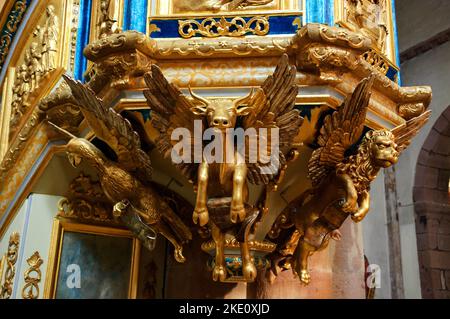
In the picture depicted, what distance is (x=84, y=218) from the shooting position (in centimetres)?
372

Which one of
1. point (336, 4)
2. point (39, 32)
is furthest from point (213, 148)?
point (39, 32)

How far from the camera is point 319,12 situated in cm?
293

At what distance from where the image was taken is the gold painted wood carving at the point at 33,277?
11.5 ft

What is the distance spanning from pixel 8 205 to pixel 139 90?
145 cm

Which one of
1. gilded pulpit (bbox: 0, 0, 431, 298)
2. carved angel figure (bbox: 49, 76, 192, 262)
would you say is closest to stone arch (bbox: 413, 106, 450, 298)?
gilded pulpit (bbox: 0, 0, 431, 298)

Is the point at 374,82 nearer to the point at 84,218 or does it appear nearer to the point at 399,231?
the point at 84,218

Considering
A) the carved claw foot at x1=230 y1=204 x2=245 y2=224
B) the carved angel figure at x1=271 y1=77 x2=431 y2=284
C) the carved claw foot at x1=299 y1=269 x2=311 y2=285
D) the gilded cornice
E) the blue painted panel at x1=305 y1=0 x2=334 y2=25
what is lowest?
the carved claw foot at x1=299 y1=269 x2=311 y2=285

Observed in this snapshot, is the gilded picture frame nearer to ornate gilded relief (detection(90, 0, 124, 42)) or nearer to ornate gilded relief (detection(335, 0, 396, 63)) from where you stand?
ornate gilded relief (detection(90, 0, 124, 42))

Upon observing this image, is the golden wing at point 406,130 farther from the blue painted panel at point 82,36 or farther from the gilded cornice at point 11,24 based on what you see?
the gilded cornice at point 11,24

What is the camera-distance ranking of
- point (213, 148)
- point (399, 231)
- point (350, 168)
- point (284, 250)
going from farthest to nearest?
point (399, 231)
point (284, 250)
point (350, 168)
point (213, 148)

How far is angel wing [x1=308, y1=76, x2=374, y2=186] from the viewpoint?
2.80 meters

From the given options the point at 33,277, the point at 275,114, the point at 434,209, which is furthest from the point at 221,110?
the point at 434,209

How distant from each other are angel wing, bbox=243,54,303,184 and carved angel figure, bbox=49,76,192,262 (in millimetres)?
554
